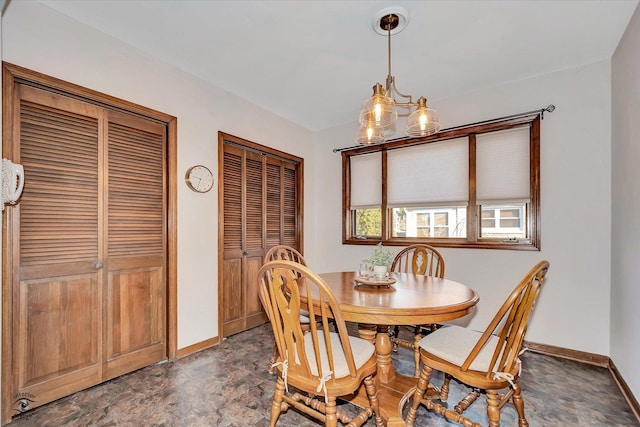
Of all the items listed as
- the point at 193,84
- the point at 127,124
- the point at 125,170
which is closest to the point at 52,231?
Result: the point at 125,170

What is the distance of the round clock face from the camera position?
2.70m

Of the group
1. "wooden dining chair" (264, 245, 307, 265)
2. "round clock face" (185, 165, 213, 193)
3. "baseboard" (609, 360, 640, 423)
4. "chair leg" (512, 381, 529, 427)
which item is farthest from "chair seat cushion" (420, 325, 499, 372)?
"round clock face" (185, 165, 213, 193)

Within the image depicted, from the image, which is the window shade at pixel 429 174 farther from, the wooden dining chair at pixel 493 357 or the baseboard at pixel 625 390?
the wooden dining chair at pixel 493 357

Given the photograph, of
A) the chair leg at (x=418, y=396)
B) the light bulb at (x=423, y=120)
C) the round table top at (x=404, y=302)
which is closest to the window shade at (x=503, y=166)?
the light bulb at (x=423, y=120)

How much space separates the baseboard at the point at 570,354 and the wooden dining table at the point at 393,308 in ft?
4.70

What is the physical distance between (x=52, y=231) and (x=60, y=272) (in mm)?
282

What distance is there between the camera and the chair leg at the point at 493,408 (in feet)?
4.56

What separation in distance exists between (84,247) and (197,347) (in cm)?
130

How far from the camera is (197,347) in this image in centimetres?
273

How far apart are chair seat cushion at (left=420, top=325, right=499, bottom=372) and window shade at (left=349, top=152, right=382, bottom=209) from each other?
214cm

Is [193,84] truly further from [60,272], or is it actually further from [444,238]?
[444,238]

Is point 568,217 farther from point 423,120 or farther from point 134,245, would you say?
point 134,245

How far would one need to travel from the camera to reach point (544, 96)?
8.98 feet

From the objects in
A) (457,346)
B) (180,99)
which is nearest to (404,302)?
(457,346)
